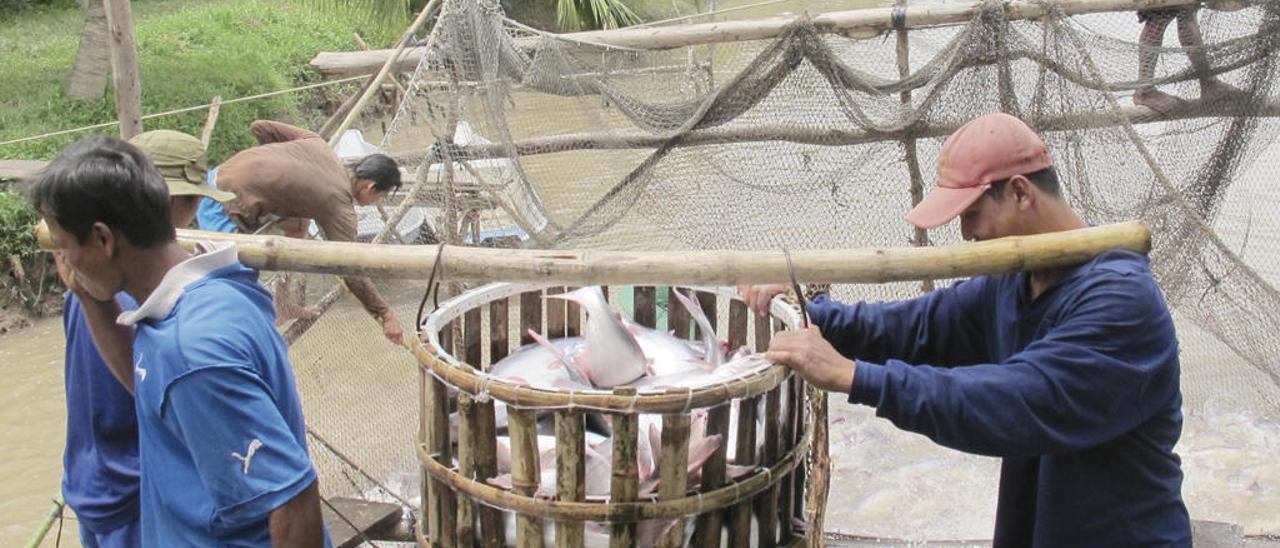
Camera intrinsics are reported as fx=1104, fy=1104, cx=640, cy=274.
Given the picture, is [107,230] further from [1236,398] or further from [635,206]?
[1236,398]

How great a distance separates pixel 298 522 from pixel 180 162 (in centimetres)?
108

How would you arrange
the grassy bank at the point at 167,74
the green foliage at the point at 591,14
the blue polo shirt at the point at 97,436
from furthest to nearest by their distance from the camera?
the green foliage at the point at 591,14 < the grassy bank at the point at 167,74 < the blue polo shirt at the point at 97,436

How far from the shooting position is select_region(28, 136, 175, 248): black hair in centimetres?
183

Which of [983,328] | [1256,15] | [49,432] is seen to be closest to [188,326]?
[983,328]

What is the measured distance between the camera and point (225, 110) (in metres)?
11.3

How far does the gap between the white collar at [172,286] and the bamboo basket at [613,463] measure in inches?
19.2

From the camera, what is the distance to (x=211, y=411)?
180 cm

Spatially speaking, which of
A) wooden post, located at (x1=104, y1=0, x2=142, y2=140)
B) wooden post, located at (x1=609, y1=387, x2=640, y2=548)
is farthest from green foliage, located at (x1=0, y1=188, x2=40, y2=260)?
wooden post, located at (x1=609, y1=387, x2=640, y2=548)

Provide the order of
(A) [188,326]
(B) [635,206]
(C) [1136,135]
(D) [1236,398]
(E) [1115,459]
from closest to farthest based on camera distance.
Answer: (A) [188,326], (E) [1115,459], (C) [1136,135], (B) [635,206], (D) [1236,398]

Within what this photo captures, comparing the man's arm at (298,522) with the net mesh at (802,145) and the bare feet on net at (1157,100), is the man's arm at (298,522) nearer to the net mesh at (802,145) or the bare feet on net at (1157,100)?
the net mesh at (802,145)

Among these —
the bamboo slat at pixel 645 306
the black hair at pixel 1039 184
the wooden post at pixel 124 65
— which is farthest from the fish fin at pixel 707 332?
the wooden post at pixel 124 65

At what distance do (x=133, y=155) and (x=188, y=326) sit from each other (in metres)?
0.32

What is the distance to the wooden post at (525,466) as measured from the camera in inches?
83.8

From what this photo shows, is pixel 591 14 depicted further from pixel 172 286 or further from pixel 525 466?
pixel 172 286
